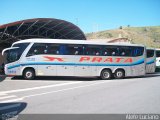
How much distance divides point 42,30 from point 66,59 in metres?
19.5

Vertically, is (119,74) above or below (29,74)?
below

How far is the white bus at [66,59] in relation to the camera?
A: 19.3 metres

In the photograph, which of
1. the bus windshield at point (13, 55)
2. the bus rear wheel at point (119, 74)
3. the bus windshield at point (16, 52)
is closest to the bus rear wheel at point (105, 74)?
the bus rear wheel at point (119, 74)

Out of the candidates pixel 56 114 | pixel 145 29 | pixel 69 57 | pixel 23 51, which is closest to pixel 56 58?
pixel 69 57

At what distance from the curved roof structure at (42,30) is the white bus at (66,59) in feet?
40.7

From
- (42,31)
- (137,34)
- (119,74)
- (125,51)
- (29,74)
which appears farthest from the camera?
(137,34)

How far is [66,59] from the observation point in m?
19.8

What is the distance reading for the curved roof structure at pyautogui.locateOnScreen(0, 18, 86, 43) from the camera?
110 feet

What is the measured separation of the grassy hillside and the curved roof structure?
77.9 m

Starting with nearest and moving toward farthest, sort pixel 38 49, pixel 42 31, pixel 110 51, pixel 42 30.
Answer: pixel 38 49 < pixel 110 51 < pixel 42 30 < pixel 42 31

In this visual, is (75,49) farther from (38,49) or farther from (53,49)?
(38,49)

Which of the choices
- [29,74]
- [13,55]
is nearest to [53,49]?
[29,74]

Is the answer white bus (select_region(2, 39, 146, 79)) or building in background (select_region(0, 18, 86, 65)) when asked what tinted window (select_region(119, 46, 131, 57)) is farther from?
building in background (select_region(0, 18, 86, 65))

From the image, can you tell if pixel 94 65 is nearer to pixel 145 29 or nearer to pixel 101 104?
pixel 101 104
